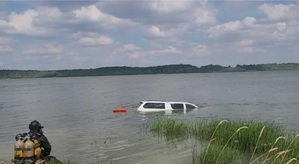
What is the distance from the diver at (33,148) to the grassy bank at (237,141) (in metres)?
5.32

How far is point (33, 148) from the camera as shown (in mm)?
13203

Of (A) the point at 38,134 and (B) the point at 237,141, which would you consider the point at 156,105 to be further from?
(A) the point at 38,134

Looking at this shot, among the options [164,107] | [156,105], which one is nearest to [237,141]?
[164,107]

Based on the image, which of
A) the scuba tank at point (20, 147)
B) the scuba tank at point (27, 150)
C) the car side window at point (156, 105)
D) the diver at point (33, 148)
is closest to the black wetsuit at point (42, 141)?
the diver at point (33, 148)

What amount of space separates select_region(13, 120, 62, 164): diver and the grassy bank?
5.32m

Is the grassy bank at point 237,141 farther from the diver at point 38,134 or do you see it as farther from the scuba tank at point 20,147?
the scuba tank at point 20,147

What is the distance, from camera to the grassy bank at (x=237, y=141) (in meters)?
12.9

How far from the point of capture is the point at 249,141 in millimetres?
17438

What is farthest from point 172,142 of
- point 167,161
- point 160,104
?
point 160,104

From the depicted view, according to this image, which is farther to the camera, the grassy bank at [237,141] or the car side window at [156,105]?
the car side window at [156,105]

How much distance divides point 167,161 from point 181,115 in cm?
2190

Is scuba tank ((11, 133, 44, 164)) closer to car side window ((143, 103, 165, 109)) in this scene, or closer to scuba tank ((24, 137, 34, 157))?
scuba tank ((24, 137, 34, 157))

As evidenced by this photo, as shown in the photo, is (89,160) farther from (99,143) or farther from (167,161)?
(99,143)

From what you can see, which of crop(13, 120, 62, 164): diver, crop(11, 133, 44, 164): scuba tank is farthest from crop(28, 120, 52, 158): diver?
crop(11, 133, 44, 164): scuba tank
